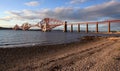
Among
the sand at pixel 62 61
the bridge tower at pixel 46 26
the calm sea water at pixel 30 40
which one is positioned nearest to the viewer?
the sand at pixel 62 61

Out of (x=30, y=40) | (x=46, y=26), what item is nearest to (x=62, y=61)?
(x=30, y=40)

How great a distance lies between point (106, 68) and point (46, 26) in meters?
176

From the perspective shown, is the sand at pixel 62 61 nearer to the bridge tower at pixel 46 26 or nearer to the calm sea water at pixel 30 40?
the calm sea water at pixel 30 40

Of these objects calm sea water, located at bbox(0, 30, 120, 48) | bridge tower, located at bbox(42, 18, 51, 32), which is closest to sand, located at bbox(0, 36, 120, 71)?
calm sea water, located at bbox(0, 30, 120, 48)

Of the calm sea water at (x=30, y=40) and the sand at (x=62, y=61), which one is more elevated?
the sand at (x=62, y=61)

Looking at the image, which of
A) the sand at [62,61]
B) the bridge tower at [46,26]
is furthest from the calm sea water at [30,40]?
the bridge tower at [46,26]

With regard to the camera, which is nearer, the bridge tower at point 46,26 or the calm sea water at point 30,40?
the calm sea water at point 30,40

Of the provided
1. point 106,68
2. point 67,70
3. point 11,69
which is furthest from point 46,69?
point 106,68

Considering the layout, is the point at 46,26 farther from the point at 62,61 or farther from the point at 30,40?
the point at 62,61

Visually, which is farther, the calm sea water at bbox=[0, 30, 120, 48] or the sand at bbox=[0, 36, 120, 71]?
the calm sea water at bbox=[0, 30, 120, 48]

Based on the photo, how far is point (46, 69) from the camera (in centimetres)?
914

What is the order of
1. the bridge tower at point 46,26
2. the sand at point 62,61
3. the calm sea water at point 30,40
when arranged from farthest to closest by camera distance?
the bridge tower at point 46,26 → the calm sea water at point 30,40 → the sand at point 62,61

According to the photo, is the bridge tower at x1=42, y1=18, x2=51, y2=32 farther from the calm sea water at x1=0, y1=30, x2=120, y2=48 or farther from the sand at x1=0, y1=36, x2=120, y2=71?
the sand at x1=0, y1=36, x2=120, y2=71

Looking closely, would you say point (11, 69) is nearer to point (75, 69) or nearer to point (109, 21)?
point (75, 69)
